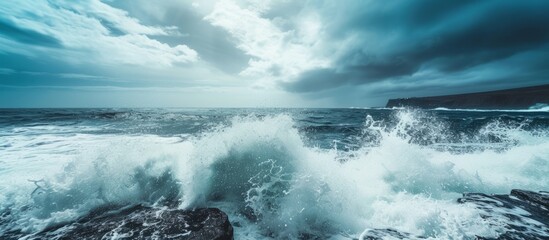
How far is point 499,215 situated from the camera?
4391mm

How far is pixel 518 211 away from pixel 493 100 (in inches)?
5178

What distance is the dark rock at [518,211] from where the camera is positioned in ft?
12.6

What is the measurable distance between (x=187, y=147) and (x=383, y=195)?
5.83 metres

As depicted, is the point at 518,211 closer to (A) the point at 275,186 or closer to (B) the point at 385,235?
(B) the point at 385,235

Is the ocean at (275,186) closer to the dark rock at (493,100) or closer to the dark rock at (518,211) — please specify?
the dark rock at (518,211)

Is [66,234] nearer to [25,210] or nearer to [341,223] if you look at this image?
[25,210]

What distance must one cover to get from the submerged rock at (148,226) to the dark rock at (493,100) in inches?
4676

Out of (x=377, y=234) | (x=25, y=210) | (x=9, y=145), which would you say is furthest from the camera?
(x=9, y=145)

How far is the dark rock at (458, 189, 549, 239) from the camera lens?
3.83 metres

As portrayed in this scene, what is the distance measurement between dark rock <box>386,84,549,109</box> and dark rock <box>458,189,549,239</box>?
371ft

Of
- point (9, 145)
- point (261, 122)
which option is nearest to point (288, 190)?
point (261, 122)

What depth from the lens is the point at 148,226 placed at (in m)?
4.11

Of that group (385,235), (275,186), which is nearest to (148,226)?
(275,186)

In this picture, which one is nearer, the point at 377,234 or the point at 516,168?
the point at 377,234
